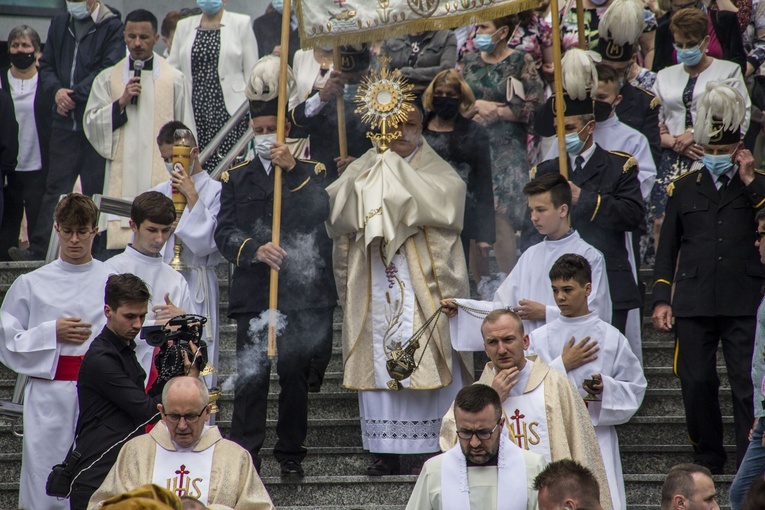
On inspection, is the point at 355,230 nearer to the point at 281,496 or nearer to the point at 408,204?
the point at 408,204

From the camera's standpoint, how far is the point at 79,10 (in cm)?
1241

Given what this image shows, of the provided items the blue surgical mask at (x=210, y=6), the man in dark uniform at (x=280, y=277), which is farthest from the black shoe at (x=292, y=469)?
the blue surgical mask at (x=210, y=6)

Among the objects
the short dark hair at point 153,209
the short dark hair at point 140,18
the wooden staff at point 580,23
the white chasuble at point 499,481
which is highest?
the short dark hair at point 140,18

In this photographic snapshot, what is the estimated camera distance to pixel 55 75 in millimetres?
12547

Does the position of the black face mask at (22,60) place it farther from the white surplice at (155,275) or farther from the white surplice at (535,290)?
the white surplice at (535,290)

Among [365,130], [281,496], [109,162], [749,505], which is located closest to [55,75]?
[109,162]

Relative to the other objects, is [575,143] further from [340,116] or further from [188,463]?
[188,463]

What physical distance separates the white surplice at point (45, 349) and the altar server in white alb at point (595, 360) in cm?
280

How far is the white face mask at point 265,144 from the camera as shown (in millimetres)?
9617

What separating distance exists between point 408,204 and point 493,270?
6.31 feet

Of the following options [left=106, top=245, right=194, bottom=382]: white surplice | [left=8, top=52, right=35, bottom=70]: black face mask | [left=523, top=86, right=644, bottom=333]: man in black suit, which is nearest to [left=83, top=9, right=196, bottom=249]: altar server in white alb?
[left=8, top=52, right=35, bottom=70]: black face mask

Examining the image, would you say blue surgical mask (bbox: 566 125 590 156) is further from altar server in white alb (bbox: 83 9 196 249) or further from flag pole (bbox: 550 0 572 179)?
altar server in white alb (bbox: 83 9 196 249)

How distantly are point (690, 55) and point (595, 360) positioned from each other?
10.8ft

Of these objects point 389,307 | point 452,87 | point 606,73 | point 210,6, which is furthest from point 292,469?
point 210,6
